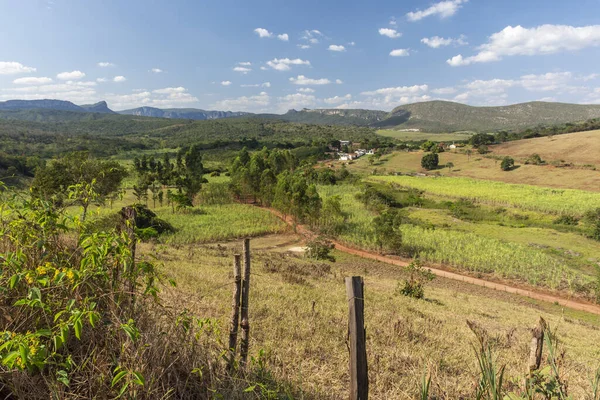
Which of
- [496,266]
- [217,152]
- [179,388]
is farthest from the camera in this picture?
[217,152]

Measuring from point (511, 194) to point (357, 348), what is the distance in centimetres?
5770

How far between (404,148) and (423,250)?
89.0m

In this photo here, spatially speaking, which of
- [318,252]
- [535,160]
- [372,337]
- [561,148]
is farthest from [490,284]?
[561,148]

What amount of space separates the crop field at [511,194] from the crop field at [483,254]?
66.1 feet

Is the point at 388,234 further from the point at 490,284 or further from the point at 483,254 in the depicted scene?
the point at 490,284

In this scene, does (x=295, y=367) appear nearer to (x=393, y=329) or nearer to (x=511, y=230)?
(x=393, y=329)

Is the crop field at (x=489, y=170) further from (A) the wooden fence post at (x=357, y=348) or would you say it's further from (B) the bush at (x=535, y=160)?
(A) the wooden fence post at (x=357, y=348)

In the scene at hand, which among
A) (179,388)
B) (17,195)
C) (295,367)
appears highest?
(17,195)

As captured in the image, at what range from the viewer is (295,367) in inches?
178

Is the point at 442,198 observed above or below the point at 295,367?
below

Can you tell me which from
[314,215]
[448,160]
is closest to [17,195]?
[314,215]

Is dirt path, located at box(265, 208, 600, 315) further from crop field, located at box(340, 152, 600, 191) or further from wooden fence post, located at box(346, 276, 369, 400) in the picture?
crop field, located at box(340, 152, 600, 191)

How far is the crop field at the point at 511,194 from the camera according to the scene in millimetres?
41781

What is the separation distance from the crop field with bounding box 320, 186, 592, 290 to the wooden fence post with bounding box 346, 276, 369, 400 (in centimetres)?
2233
